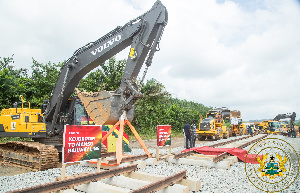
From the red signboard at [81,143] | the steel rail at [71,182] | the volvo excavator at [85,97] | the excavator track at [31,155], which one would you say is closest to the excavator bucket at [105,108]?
the volvo excavator at [85,97]

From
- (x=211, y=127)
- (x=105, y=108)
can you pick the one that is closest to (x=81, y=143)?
(x=105, y=108)

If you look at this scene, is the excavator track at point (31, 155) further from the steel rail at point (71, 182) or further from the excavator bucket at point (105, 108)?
the steel rail at point (71, 182)

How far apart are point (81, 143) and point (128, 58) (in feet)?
11.5

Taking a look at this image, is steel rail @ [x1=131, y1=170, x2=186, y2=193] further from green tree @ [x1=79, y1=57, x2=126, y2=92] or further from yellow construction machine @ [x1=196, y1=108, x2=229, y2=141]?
green tree @ [x1=79, y1=57, x2=126, y2=92]

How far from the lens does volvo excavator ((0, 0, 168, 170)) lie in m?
7.79

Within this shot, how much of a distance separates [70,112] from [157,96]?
20879 mm

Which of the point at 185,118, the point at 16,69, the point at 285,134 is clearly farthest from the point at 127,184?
the point at 285,134

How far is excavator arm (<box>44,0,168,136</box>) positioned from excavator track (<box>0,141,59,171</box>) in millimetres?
1063

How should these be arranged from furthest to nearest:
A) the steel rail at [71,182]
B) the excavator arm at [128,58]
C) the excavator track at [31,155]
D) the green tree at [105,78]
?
the green tree at [105,78]
the excavator track at [31,155]
the excavator arm at [128,58]
the steel rail at [71,182]

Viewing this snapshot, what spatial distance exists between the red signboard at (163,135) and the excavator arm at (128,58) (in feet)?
6.31

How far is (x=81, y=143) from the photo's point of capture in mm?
5863

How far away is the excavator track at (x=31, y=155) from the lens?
7.92 m

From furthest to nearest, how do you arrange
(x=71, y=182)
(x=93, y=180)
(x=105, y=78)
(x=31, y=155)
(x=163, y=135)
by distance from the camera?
(x=105, y=78) → (x=163, y=135) → (x=31, y=155) → (x=93, y=180) → (x=71, y=182)

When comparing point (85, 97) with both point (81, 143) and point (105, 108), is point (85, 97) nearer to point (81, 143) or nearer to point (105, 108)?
point (105, 108)
